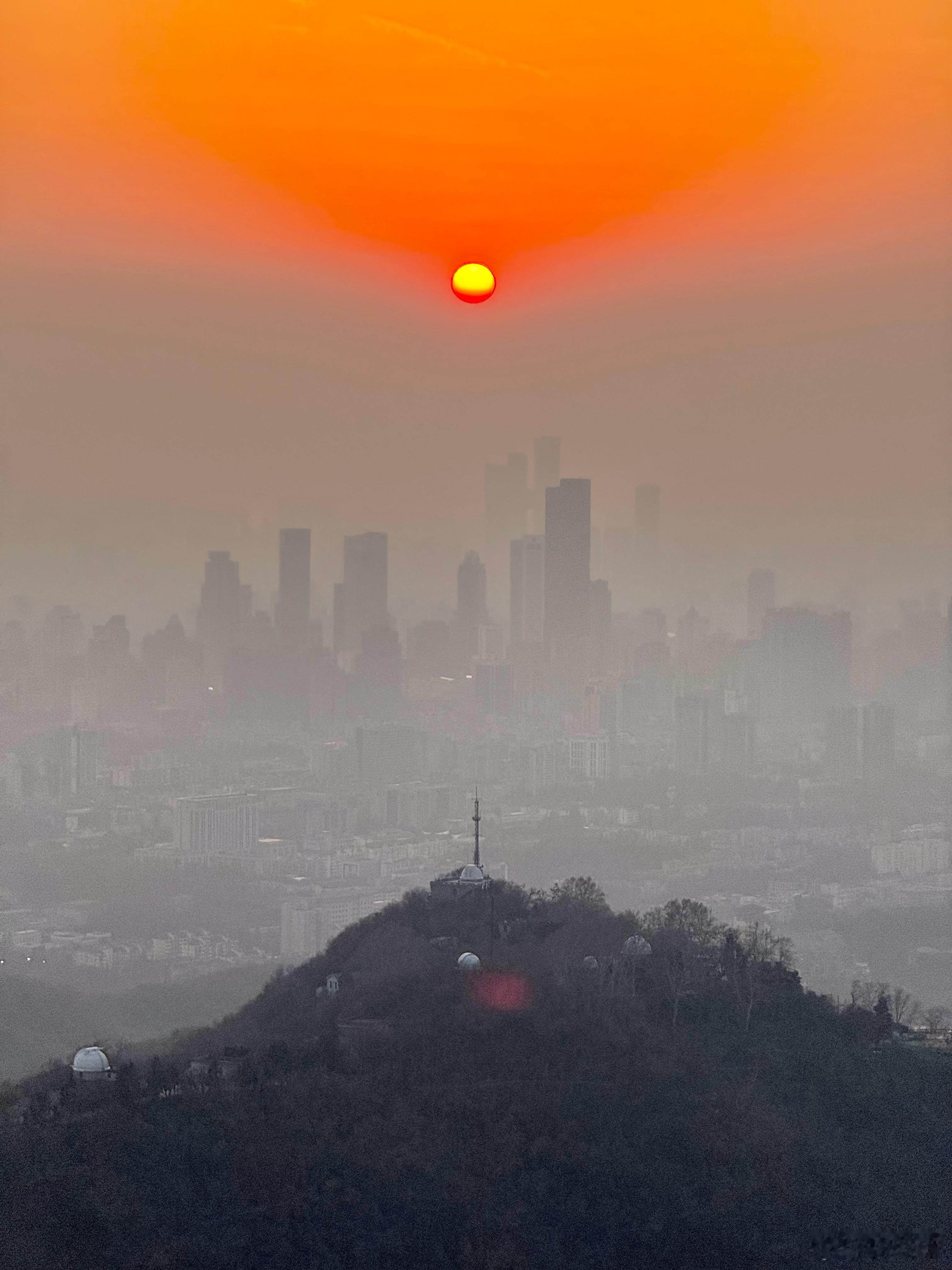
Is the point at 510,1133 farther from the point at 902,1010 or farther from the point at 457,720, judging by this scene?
the point at 457,720

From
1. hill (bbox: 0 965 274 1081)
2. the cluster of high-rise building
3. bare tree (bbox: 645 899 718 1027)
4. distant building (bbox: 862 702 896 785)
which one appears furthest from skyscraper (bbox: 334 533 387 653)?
bare tree (bbox: 645 899 718 1027)

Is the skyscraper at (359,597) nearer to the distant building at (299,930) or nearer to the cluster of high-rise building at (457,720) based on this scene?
the cluster of high-rise building at (457,720)

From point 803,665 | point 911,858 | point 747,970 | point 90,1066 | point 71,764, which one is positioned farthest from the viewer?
point 803,665

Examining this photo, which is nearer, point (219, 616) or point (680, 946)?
point (680, 946)

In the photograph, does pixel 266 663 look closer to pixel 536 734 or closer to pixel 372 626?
pixel 372 626

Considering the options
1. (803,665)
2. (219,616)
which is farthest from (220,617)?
(803,665)

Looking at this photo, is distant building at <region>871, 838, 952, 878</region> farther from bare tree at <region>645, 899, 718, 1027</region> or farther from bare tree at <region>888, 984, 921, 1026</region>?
bare tree at <region>645, 899, 718, 1027</region>

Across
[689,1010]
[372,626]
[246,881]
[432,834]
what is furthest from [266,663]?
[689,1010]
